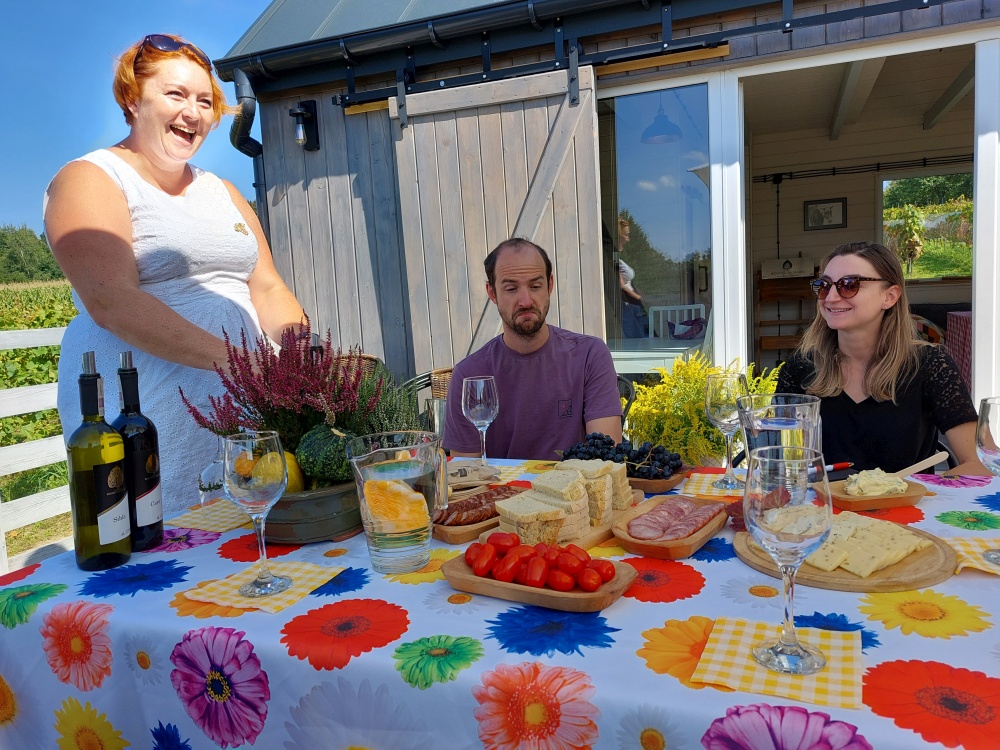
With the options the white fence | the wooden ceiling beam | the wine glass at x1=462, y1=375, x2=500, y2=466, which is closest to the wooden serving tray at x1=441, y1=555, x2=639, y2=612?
the wine glass at x1=462, y1=375, x2=500, y2=466

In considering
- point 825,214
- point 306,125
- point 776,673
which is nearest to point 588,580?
point 776,673

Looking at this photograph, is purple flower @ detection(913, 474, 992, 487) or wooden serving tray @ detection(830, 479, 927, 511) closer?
wooden serving tray @ detection(830, 479, 927, 511)

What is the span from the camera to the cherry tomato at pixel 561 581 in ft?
3.26

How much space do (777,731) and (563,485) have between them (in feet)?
1.98

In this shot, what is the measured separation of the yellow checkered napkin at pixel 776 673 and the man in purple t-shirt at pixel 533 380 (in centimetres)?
157

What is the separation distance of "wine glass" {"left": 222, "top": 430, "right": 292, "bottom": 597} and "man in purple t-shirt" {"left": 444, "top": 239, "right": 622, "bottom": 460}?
1.31 metres

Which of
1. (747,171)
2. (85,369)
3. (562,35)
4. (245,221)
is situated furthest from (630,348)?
(747,171)

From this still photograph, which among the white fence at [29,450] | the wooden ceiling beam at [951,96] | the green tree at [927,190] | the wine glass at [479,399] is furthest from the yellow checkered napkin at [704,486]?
the green tree at [927,190]

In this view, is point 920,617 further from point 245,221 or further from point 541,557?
point 245,221

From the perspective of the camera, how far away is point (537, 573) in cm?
102

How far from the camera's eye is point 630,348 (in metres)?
4.48

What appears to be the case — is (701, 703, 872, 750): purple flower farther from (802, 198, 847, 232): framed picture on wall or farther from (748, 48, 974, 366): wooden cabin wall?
(802, 198, 847, 232): framed picture on wall

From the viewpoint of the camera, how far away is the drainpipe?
15.2 feet

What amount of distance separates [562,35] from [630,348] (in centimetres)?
193
